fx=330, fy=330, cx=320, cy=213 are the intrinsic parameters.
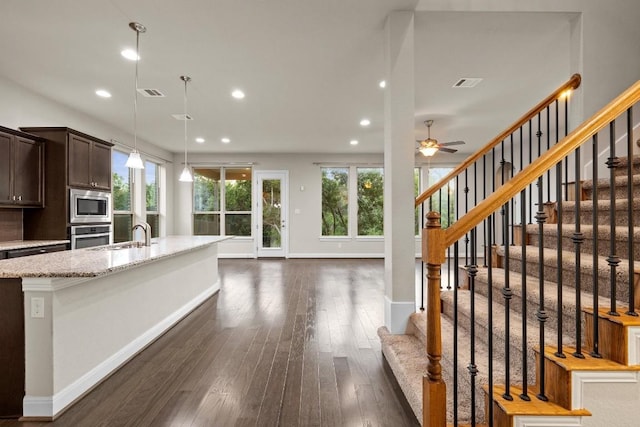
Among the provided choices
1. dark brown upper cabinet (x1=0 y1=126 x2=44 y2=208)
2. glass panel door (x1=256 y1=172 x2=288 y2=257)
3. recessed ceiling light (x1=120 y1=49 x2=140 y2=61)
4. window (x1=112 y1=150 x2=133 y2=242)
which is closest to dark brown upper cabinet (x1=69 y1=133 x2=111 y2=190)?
dark brown upper cabinet (x1=0 y1=126 x2=44 y2=208)

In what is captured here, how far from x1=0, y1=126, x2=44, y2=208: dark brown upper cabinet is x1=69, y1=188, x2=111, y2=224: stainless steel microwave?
0.34 meters

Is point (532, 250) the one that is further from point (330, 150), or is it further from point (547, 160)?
point (330, 150)

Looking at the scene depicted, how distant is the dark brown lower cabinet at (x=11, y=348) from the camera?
1.91 meters

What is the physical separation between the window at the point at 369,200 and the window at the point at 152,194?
5.10 metres

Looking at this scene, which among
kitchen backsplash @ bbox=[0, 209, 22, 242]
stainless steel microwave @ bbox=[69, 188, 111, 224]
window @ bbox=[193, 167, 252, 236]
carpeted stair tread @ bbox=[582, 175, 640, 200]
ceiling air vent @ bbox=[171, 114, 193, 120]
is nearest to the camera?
carpeted stair tread @ bbox=[582, 175, 640, 200]

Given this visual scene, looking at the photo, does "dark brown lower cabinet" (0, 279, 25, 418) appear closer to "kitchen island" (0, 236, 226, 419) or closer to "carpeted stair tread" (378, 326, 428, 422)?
"kitchen island" (0, 236, 226, 419)

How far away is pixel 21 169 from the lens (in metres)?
3.92

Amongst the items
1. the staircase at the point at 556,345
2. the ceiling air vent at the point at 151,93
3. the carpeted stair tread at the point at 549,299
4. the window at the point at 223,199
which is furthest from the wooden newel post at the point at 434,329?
the window at the point at 223,199

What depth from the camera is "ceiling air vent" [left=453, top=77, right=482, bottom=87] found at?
4.14 m

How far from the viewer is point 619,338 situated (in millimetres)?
1462

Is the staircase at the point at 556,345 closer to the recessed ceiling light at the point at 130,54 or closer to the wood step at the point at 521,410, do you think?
the wood step at the point at 521,410

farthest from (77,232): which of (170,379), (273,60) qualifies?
(273,60)

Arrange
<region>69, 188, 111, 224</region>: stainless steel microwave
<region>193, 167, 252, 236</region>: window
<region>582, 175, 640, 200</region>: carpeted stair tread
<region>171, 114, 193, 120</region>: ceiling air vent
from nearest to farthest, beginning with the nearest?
<region>582, 175, 640, 200</region>: carpeted stair tread
<region>69, 188, 111, 224</region>: stainless steel microwave
<region>171, 114, 193, 120</region>: ceiling air vent
<region>193, 167, 252, 236</region>: window

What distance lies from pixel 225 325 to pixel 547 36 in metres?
4.30
